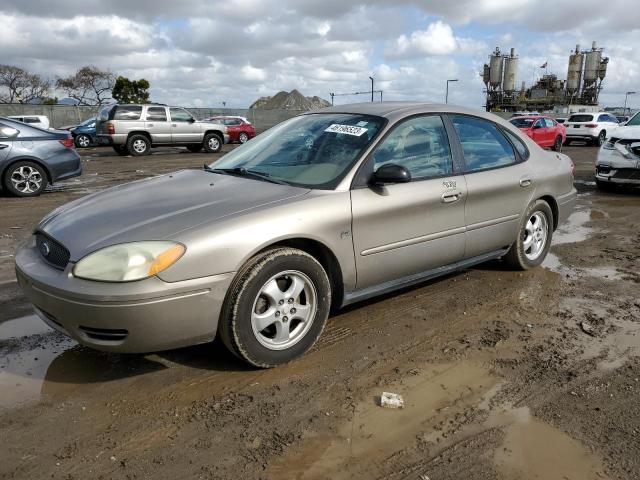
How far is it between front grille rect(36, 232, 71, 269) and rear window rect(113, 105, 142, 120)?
1680 cm

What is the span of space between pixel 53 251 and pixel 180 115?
18021 millimetres

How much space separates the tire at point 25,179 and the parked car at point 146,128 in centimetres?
941

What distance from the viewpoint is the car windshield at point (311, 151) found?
361 cm

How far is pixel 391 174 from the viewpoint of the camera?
3.46 m

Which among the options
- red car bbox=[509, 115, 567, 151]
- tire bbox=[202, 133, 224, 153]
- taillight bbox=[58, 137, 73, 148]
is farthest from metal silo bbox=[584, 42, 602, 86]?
taillight bbox=[58, 137, 73, 148]

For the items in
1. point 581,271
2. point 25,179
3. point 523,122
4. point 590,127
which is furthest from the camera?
point 590,127

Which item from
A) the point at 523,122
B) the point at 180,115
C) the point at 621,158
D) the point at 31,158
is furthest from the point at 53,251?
→ the point at 523,122

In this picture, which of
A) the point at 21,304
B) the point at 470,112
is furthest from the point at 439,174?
the point at 21,304

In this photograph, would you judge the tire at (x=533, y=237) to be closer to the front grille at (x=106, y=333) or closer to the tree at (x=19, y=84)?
the front grille at (x=106, y=333)

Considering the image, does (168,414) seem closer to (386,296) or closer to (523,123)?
(386,296)

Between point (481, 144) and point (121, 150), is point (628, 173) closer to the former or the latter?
point (481, 144)

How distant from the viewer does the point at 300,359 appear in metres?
3.36

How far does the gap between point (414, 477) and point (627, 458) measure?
0.98m

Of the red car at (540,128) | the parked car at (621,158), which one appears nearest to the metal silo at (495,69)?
the red car at (540,128)
